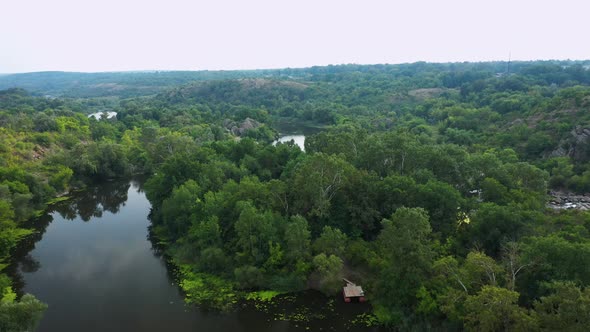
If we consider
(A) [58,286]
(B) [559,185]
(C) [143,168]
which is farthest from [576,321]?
(C) [143,168]

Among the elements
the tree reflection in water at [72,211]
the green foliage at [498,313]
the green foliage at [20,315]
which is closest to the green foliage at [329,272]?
the green foliage at [498,313]

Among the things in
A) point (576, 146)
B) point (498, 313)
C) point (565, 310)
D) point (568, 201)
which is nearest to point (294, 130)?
point (576, 146)

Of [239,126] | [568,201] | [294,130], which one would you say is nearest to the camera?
[568,201]

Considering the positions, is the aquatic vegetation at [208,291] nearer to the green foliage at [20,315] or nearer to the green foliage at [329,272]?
the green foliage at [329,272]

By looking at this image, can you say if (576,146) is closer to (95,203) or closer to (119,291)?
(119,291)

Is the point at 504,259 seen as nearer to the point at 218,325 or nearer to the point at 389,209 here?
the point at 389,209
